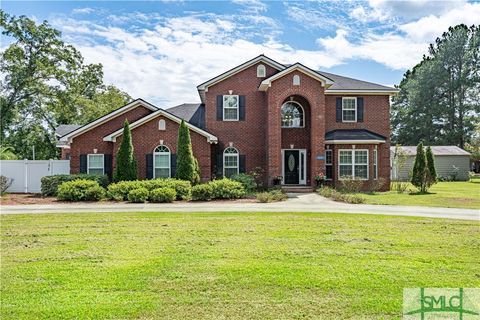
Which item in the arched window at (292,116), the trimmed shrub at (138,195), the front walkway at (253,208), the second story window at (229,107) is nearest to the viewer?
the front walkway at (253,208)

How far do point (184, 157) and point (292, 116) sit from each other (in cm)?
798

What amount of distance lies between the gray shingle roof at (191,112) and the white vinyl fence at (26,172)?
8.33 m

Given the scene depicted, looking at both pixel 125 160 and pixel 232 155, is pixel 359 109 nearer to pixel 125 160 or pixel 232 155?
pixel 232 155

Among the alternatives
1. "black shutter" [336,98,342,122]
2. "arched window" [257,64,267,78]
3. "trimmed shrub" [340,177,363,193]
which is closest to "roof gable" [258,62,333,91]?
"arched window" [257,64,267,78]

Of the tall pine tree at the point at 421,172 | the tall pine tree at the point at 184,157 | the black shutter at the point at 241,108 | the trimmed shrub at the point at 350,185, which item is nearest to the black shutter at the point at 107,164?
the tall pine tree at the point at 184,157

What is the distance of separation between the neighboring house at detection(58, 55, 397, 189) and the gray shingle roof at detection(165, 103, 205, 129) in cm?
17

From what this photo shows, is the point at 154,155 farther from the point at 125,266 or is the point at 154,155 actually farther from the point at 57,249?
the point at 125,266

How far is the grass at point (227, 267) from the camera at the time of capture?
4844 millimetres

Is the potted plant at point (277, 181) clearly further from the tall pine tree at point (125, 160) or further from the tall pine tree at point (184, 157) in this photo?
the tall pine tree at point (125, 160)

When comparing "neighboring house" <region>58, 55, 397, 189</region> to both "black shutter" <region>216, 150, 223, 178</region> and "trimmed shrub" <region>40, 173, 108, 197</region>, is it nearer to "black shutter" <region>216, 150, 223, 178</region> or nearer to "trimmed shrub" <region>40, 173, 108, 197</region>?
"black shutter" <region>216, 150, 223, 178</region>

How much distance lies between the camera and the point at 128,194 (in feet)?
55.0

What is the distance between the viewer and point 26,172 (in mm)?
22250

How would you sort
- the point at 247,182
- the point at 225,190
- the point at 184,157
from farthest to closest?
1. the point at 247,182
2. the point at 184,157
3. the point at 225,190

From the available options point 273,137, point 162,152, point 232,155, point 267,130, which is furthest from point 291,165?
point 162,152
